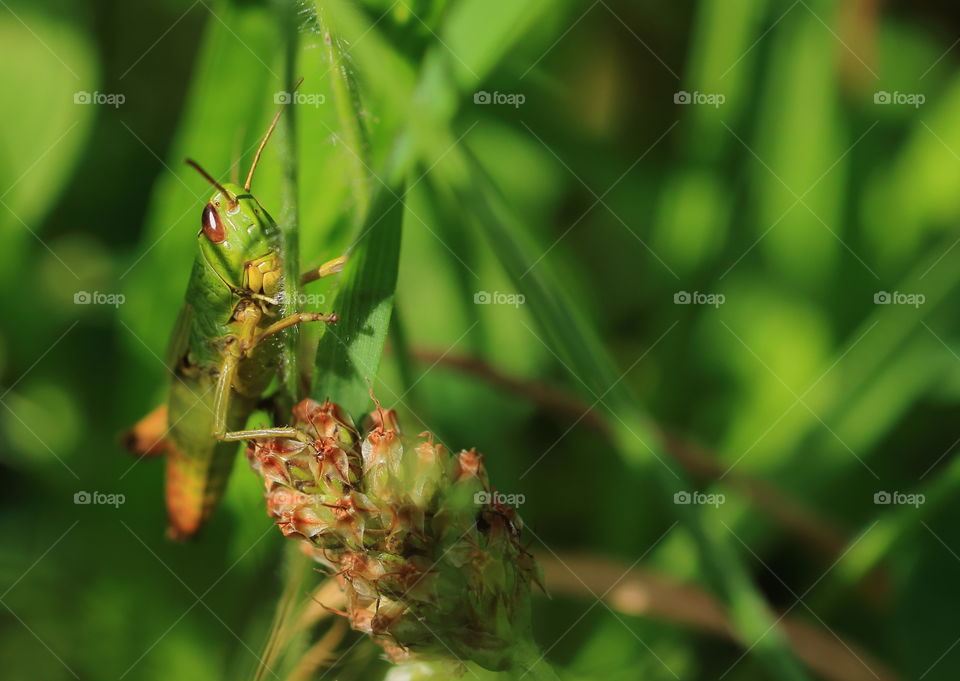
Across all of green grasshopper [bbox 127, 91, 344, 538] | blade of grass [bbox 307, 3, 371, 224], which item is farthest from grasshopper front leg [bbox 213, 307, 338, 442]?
blade of grass [bbox 307, 3, 371, 224]

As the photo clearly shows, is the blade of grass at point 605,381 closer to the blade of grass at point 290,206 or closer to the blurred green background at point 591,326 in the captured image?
the blade of grass at point 290,206

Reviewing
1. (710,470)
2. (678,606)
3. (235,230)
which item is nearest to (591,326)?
(710,470)

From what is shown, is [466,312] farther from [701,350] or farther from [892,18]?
[892,18]

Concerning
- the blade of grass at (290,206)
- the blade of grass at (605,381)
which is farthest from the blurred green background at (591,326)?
the blade of grass at (605,381)

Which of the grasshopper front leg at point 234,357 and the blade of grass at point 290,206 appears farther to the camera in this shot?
the grasshopper front leg at point 234,357

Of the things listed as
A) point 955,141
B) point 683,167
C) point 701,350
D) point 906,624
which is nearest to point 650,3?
point 683,167

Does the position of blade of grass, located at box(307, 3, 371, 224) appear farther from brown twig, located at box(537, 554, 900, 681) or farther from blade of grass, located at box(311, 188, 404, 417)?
brown twig, located at box(537, 554, 900, 681)
